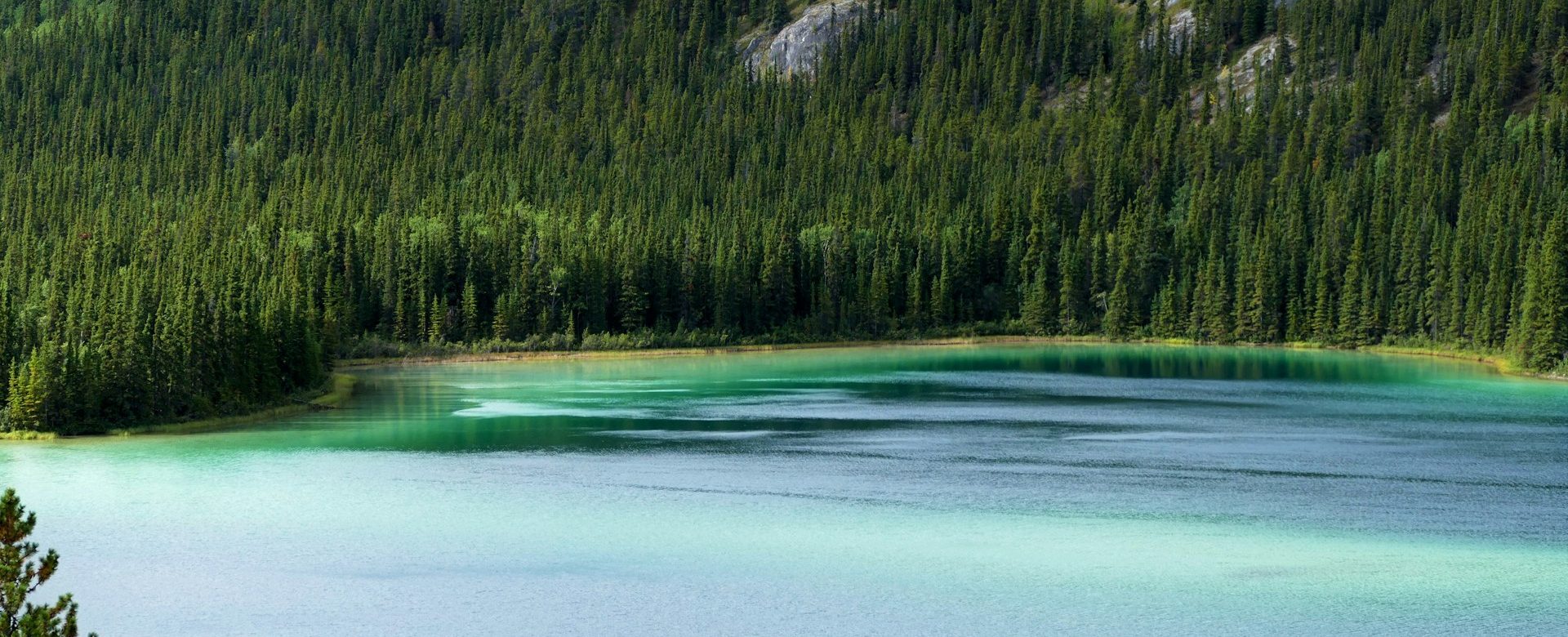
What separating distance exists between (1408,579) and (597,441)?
3776 cm

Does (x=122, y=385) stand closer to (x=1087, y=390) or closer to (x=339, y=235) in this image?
(x=1087, y=390)

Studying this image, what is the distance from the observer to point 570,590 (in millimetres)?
41031

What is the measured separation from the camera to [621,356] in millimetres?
136500

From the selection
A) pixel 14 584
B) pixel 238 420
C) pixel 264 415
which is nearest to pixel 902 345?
pixel 264 415

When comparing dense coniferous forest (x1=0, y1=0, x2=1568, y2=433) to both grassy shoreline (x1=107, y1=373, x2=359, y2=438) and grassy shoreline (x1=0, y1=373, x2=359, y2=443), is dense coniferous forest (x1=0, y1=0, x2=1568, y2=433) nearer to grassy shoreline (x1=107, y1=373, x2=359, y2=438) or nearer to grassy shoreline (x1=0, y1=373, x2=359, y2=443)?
grassy shoreline (x1=107, y1=373, x2=359, y2=438)

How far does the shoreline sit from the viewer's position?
7531 cm

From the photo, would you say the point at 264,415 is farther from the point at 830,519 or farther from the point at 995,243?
the point at 995,243

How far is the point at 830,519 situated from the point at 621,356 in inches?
3447

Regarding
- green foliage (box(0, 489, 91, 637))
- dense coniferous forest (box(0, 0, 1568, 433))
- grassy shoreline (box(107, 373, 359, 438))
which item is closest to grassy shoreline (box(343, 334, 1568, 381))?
dense coniferous forest (box(0, 0, 1568, 433))

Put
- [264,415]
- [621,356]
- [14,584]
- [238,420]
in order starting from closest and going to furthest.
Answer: [14,584]
[238,420]
[264,415]
[621,356]

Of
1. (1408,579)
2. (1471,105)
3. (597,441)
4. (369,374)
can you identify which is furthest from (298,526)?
(1471,105)

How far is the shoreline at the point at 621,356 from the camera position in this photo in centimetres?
7531

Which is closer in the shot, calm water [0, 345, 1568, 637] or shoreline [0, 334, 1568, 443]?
calm water [0, 345, 1568, 637]

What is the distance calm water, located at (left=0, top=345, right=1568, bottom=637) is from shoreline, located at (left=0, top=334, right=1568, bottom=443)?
2.44 metres
